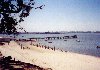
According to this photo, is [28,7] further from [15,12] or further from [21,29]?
[21,29]

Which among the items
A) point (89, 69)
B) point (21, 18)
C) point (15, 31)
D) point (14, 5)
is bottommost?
point (89, 69)

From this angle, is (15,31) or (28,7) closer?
(28,7)

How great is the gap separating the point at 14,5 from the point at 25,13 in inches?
52.1

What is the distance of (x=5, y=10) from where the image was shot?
13.3 metres

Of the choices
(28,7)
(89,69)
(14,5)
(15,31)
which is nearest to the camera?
(14,5)

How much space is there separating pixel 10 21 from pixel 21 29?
1.42 m

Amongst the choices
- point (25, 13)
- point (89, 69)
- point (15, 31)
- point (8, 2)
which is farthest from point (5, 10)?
point (89, 69)

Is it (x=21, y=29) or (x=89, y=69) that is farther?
(x=89, y=69)

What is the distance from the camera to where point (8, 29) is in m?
14.8

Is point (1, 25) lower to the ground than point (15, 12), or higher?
lower

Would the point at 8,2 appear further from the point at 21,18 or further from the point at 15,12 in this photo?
the point at 21,18

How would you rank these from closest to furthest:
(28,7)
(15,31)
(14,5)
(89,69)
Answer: (14,5)
(28,7)
(15,31)
(89,69)

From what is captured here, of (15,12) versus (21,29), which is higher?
(15,12)

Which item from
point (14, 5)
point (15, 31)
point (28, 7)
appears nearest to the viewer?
point (14, 5)
